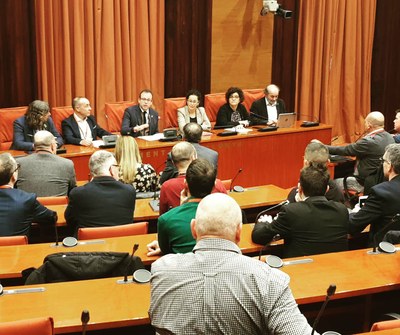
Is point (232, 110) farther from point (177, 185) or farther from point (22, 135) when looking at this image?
point (177, 185)

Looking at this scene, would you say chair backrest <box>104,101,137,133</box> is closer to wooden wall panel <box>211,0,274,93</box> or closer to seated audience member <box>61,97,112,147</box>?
seated audience member <box>61,97,112,147</box>

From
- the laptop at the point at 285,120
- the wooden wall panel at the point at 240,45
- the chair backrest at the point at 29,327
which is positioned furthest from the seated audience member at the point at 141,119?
the chair backrest at the point at 29,327

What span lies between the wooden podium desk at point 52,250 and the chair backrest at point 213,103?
4364 millimetres

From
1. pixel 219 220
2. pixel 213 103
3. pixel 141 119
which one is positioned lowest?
pixel 141 119

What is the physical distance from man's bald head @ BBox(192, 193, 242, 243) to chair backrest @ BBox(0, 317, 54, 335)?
28.4 inches

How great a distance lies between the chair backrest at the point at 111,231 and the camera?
161 inches

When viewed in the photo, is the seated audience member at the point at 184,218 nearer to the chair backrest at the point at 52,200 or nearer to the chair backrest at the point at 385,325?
the chair backrest at the point at 385,325

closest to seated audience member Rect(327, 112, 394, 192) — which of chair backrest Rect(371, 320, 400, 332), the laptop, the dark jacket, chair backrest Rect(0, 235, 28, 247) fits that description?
the laptop

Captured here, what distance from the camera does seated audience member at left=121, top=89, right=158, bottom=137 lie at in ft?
24.8

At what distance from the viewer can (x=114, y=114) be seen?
783 cm

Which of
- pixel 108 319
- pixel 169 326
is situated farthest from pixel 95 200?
pixel 169 326

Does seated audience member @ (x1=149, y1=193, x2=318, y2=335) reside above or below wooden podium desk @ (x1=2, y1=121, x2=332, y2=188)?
above

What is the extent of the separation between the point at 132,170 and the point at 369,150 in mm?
2448

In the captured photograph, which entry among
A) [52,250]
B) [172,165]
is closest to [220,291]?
[52,250]
